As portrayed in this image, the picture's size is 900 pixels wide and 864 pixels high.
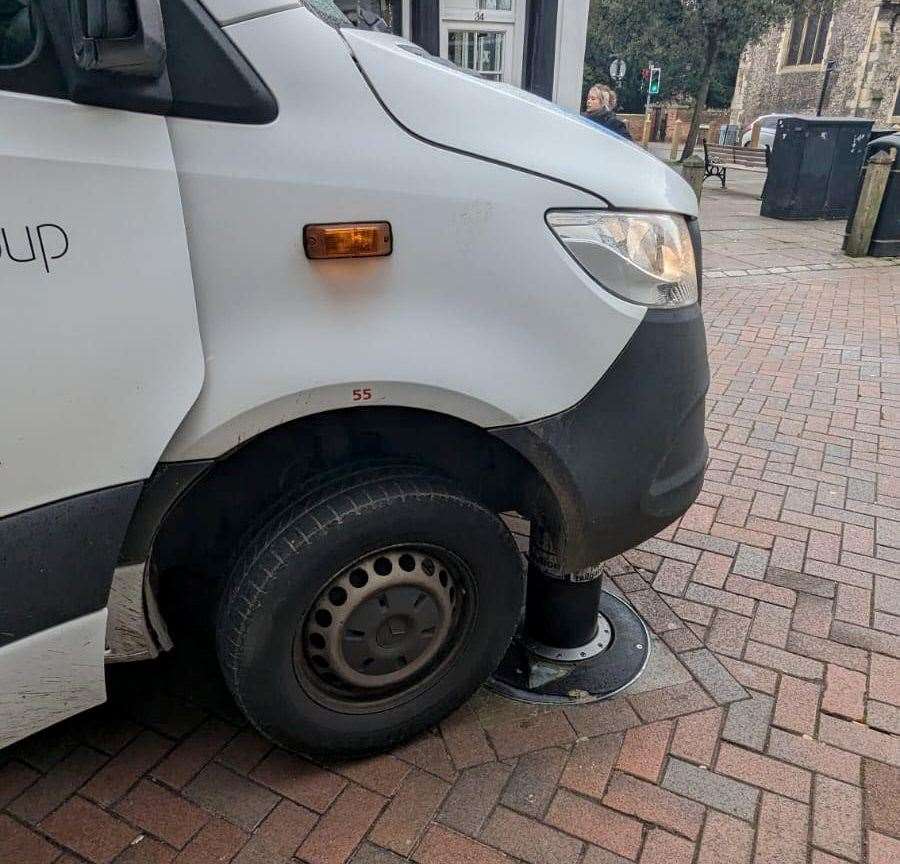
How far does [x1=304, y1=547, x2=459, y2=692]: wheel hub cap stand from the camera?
6.22 ft

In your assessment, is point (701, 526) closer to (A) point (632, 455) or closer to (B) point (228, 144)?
(A) point (632, 455)

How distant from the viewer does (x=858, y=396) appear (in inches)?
198

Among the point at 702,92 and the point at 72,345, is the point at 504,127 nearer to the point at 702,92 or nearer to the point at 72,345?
the point at 72,345

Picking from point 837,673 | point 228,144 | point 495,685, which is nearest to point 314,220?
point 228,144

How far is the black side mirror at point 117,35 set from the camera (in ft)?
3.98

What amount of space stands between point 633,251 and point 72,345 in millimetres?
1309

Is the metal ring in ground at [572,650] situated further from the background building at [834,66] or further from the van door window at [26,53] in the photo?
the background building at [834,66]

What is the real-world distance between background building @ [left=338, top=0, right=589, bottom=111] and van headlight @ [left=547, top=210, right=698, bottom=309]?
29.5 feet

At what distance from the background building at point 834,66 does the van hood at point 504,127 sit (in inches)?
1312

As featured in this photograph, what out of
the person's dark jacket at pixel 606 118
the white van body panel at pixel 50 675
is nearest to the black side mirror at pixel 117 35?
the white van body panel at pixel 50 675

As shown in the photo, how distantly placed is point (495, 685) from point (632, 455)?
98 cm

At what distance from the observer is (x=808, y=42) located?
40.0 meters

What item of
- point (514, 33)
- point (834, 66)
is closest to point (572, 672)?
point (514, 33)

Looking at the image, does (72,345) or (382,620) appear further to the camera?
(382,620)
